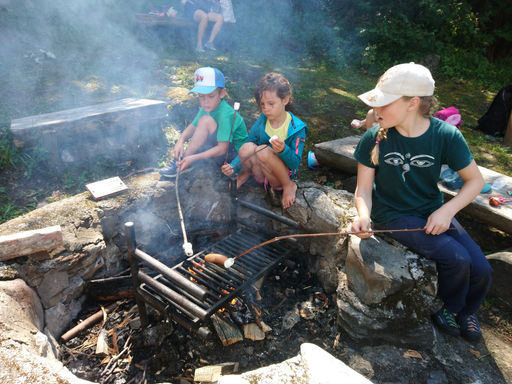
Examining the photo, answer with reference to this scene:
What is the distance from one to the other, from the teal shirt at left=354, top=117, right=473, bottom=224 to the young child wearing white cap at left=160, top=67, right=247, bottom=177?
156 centimetres

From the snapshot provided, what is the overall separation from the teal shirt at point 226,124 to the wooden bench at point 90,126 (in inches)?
39.8

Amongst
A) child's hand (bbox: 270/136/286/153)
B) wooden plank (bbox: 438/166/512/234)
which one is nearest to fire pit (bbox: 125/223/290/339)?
child's hand (bbox: 270/136/286/153)

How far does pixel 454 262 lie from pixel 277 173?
5.47 feet

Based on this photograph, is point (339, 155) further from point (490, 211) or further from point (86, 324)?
point (86, 324)

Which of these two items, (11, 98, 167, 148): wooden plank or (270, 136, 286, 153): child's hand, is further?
(11, 98, 167, 148): wooden plank

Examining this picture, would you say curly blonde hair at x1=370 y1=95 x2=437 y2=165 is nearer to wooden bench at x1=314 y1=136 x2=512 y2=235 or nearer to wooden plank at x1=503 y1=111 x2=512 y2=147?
wooden bench at x1=314 y1=136 x2=512 y2=235

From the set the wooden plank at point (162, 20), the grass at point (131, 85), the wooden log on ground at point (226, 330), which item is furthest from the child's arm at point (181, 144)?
the wooden plank at point (162, 20)

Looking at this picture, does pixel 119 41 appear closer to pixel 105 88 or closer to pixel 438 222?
pixel 105 88

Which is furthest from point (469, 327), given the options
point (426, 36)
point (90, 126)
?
point (426, 36)

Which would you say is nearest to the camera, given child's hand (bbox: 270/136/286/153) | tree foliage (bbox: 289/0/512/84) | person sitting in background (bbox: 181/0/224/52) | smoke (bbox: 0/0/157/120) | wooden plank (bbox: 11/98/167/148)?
child's hand (bbox: 270/136/286/153)

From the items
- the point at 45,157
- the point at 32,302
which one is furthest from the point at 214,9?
the point at 32,302

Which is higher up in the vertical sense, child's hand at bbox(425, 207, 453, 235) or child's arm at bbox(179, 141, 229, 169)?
child's hand at bbox(425, 207, 453, 235)

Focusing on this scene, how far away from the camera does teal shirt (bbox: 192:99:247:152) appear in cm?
354

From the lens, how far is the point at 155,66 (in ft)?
22.0
